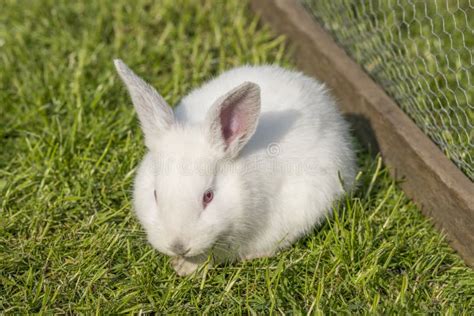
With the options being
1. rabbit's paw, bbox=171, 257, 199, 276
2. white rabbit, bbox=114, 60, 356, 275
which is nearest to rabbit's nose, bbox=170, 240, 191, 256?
white rabbit, bbox=114, 60, 356, 275

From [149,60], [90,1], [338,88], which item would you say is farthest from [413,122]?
[90,1]

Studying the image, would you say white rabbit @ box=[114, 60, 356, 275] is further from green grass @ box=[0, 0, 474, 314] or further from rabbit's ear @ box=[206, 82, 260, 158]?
green grass @ box=[0, 0, 474, 314]

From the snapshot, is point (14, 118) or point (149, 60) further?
point (149, 60)

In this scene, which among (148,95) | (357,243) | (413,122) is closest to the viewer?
(148,95)

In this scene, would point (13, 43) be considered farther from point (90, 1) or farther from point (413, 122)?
point (413, 122)

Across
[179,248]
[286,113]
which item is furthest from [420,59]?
[179,248]

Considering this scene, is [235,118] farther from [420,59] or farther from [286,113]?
[420,59]

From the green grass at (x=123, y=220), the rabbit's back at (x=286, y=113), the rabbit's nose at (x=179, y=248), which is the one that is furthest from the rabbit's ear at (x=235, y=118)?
the green grass at (x=123, y=220)
